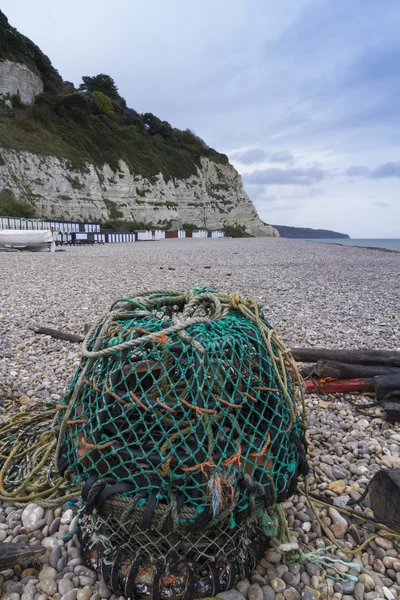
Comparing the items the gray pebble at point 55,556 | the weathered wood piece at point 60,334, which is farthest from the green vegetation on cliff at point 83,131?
the gray pebble at point 55,556

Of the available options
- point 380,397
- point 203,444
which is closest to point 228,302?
point 203,444

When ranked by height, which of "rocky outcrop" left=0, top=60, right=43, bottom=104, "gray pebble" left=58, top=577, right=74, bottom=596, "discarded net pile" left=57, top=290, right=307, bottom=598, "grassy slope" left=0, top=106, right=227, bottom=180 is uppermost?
"rocky outcrop" left=0, top=60, right=43, bottom=104

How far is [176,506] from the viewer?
1757 millimetres

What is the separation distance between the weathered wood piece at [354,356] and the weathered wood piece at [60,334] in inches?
123

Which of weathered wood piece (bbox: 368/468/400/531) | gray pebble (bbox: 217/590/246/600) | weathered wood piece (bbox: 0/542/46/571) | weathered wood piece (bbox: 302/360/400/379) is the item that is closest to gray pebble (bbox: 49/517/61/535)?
weathered wood piece (bbox: 0/542/46/571)

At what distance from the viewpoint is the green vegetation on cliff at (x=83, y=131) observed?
4444 centimetres

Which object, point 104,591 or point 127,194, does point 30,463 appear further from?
point 127,194

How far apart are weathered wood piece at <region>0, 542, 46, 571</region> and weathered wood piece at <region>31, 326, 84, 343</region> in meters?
3.89

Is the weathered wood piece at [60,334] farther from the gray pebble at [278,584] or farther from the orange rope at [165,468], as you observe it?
the gray pebble at [278,584]

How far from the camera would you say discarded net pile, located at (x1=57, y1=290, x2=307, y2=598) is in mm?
1811

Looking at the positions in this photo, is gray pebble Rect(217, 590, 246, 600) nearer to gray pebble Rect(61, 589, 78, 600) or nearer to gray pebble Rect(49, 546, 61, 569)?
gray pebble Rect(61, 589, 78, 600)

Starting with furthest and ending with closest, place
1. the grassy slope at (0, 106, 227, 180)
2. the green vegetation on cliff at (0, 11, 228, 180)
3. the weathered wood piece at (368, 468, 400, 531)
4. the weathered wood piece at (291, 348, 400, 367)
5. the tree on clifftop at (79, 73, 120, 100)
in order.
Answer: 1. the tree on clifftop at (79, 73, 120, 100)
2. the green vegetation on cliff at (0, 11, 228, 180)
3. the grassy slope at (0, 106, 227, 180)
4. the weathered wood piece at (291, 348, 400, 367)
5. the weathered wood piece at (368, 468, 400, 531)

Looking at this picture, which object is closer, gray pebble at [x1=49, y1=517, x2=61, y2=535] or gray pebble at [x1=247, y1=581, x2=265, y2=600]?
gray pebble at [x1=247, y1=581, x2=265, y2=600]

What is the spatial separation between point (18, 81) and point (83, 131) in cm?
979
